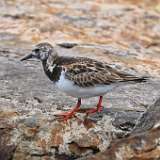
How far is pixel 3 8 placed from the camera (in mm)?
19359

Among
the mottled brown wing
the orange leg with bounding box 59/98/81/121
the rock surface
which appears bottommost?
the rock surface

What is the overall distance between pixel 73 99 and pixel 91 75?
6.05ft

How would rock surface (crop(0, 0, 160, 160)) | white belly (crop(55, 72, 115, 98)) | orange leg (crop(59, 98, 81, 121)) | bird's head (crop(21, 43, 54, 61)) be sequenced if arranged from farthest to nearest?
bird's head (crop(21, 43, 54, 61)), orange leg (crop(59, 98, 81, 121)), rock surface (crop(0, 0, 160, 160)), white belly (crop(55, 72, 115, 98))

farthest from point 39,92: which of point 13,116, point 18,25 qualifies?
point 18,25

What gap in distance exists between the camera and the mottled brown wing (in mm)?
11047

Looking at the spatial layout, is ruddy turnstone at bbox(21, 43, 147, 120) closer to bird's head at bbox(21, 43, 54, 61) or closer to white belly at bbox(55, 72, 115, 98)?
white belly at bbox(55, 72, 115, 98)

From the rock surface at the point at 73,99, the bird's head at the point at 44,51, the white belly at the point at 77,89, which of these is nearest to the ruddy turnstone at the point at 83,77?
the white belly at the point at 77,89

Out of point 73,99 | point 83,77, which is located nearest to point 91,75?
point 83,77

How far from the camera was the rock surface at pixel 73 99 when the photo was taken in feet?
36.8

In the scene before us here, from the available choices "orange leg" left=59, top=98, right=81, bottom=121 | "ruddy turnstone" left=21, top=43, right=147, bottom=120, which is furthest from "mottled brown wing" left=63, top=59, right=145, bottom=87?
"orange leg" left=59, top=98, right=81, bottom=121

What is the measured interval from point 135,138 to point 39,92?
4.14 metres

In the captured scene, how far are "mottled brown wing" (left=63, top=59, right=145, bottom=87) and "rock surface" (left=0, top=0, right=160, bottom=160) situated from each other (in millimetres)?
Result: 686

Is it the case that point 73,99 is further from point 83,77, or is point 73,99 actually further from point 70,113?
point 83,77

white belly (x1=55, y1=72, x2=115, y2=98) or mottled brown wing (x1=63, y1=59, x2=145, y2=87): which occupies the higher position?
mottled brown wing (x1=63, y1=59, x2=145, y2=87)
